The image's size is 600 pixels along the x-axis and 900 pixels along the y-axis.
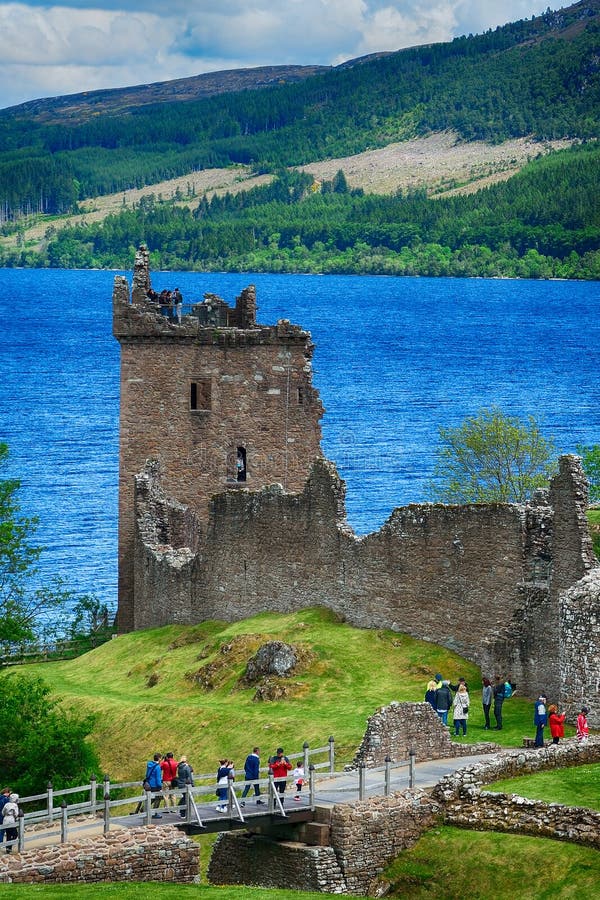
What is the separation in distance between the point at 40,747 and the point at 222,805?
10.2 m

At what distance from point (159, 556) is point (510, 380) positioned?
135 metres

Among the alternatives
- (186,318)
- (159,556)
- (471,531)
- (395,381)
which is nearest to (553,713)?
(471,531)

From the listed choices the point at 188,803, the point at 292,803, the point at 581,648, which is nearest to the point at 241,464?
the point at 581,648

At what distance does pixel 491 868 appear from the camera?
114ft

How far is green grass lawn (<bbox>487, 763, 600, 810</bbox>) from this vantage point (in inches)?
1412

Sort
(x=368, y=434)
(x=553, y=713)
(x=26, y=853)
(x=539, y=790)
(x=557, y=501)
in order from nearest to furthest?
(x=26, y=853) → (x=539, y=790) → (x=553, y=713) → (x=557, y=501) → (x=368, y=434)

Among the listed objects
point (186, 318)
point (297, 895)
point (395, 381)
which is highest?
point (395, 381)

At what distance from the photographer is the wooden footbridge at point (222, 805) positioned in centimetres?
3594

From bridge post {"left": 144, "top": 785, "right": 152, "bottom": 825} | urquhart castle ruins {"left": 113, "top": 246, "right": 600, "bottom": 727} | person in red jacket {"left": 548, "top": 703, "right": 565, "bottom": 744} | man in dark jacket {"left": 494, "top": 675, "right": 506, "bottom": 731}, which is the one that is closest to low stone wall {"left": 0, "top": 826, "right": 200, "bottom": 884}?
bridge post {"left": 144, "top": 785, "right": 152, "bottom": 825}

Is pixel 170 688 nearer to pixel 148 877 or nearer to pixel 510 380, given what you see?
pixel 148 877

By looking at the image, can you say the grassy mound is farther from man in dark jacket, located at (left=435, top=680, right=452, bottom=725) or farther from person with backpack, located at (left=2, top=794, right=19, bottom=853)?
person with backpack, located at (left=2, top=794, right=19, bottom=853)

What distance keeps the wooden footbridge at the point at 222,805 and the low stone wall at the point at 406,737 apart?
43cm

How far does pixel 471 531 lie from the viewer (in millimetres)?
48781

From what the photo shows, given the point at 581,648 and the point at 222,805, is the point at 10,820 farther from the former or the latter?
the point at 581,648
